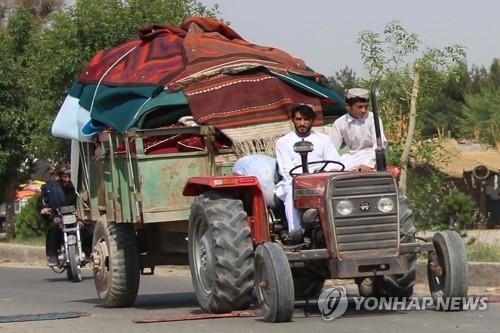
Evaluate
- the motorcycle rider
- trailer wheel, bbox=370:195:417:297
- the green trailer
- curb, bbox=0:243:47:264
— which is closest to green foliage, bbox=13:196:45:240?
curb, bbox=0:243:47:264

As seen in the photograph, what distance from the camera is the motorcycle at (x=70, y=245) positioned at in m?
16.7

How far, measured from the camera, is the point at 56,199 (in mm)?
17469

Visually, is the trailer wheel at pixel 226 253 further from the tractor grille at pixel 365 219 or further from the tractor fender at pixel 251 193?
the tractor grille at pixel 365 219

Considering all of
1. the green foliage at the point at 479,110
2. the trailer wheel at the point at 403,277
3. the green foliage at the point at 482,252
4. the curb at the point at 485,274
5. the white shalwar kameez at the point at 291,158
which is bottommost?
Answer: the curb at the point at 485,274

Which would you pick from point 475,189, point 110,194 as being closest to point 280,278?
point 110,194

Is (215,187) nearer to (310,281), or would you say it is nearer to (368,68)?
(310,281)

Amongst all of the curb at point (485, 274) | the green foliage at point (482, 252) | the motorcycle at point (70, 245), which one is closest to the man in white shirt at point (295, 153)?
the curb at point (485, 274)

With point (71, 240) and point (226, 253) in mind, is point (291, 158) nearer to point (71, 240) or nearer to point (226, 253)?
point (226, 253)

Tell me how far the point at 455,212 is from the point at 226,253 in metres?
11.3

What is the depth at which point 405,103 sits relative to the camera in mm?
18422

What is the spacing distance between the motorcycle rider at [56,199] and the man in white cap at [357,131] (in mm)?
7226

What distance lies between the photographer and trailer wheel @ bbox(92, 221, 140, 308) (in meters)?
11.7

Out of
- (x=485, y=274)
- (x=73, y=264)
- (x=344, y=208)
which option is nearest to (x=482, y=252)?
(x=485, y=274)

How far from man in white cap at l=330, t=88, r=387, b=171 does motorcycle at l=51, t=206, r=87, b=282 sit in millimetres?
6492
